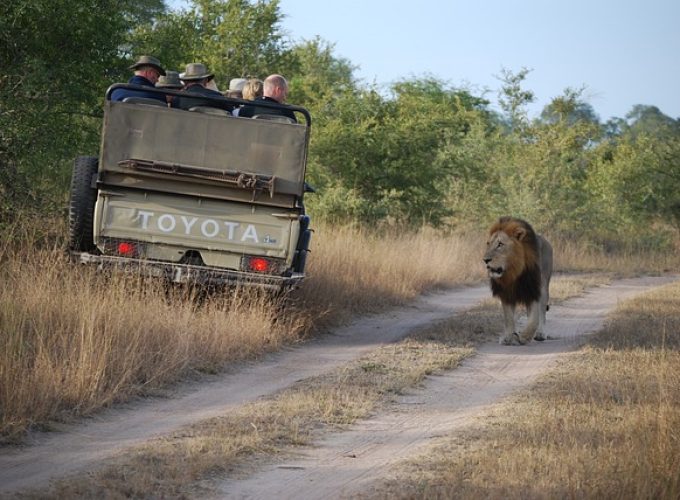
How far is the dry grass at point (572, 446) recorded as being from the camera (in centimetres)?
523

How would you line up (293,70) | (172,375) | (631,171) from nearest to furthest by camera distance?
1. (172,375)
2. (293,70)
3. (631,171)

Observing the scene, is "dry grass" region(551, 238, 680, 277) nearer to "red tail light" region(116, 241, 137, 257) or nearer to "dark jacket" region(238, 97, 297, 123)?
"dark jacket" region(238, 97, 297, 123)

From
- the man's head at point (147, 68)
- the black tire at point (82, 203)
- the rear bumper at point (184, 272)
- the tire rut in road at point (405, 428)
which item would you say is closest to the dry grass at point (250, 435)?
the tire rut in road at point (405, 428)

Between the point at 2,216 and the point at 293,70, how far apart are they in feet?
37.5

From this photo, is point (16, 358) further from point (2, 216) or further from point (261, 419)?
point (2, 216)

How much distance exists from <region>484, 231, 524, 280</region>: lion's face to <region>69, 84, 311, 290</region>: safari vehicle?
249 cm

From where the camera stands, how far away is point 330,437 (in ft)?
21.7

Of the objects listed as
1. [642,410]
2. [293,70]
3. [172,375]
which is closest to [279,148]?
[172,375]

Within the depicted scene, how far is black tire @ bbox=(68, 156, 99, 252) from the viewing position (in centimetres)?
988

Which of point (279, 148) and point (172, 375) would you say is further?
point (279, 148)

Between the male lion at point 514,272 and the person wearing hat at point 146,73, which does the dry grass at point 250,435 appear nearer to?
the male lion at point 514,272

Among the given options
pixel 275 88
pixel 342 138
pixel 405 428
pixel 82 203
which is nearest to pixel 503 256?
pixel 275 88

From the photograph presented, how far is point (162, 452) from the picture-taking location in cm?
584

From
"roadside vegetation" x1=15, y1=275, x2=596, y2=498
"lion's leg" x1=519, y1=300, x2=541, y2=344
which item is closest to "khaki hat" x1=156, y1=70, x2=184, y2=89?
"roadside vegetation" x1=15, y1=275, x2=596, y2=498
